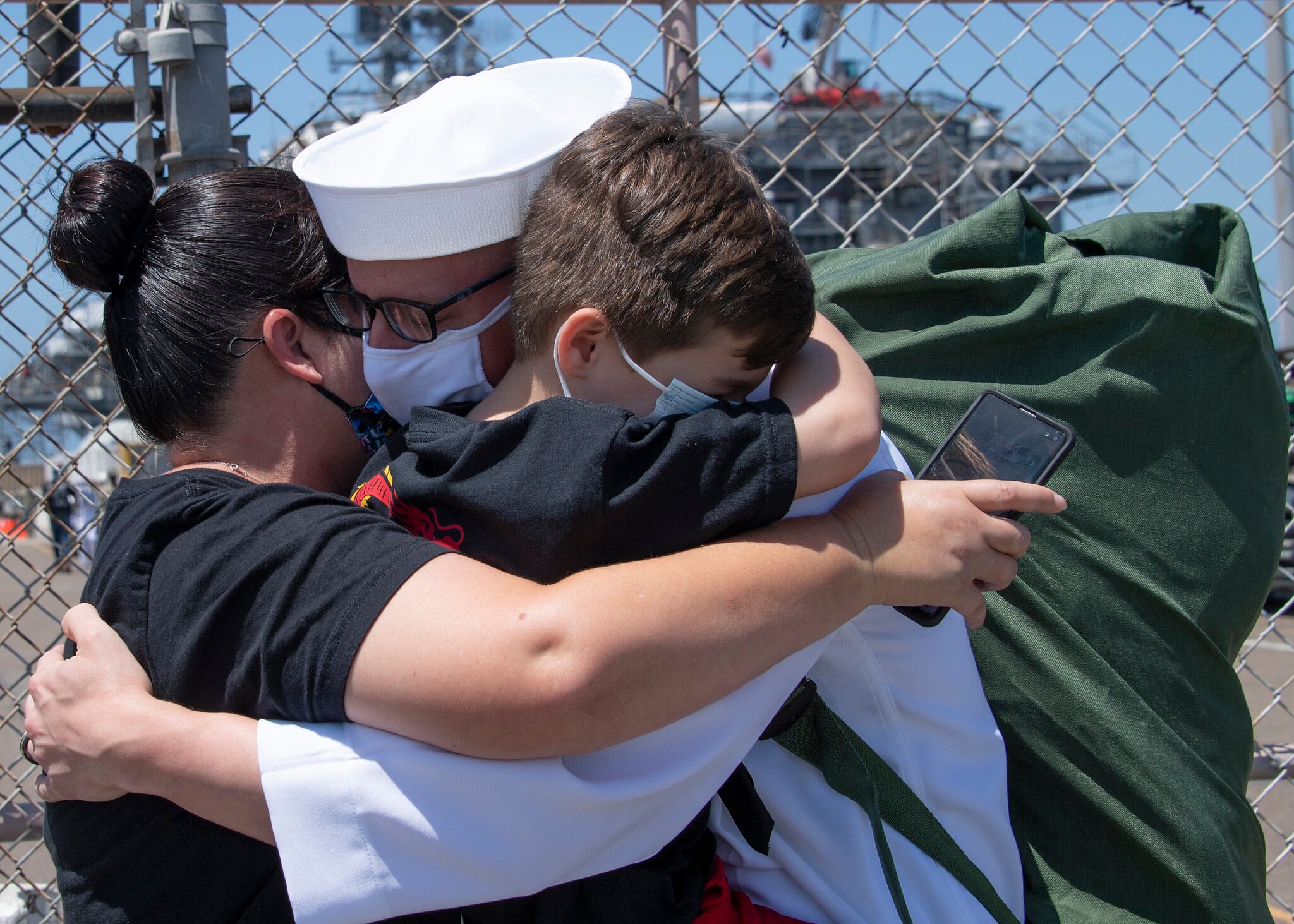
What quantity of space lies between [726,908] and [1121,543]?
33.1 inches

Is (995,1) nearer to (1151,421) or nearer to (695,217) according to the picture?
(1151,421)

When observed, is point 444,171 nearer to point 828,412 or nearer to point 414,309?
point 414,309

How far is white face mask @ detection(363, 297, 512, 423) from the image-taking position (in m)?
1.54

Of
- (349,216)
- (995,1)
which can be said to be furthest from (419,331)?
(995,1)

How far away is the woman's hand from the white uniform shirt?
9.4 inches

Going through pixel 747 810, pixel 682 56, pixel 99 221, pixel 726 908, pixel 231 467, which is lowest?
pixel 726 908

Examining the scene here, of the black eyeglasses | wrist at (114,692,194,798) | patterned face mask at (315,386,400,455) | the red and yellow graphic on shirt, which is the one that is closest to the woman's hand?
wrist at (114,692,194,798)

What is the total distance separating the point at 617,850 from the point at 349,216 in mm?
937

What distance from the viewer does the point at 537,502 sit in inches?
46.9

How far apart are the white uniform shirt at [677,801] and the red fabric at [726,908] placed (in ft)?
0.09

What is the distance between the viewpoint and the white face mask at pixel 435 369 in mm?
1535

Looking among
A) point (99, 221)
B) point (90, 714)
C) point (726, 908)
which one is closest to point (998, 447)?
point (726, 908)

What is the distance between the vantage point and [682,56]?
8.12 ft

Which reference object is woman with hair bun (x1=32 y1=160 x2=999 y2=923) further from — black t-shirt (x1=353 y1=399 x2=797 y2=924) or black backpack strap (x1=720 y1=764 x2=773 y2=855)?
black backpack strap (x1=720 y1=764 x2=773 y2=855)
